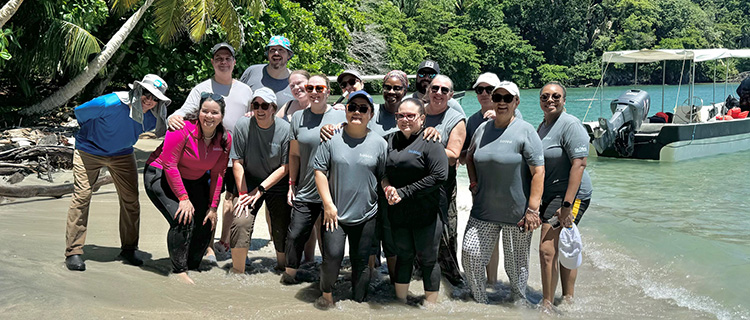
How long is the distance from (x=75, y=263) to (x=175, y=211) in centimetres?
92

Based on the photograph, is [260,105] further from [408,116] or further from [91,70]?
[91,70]

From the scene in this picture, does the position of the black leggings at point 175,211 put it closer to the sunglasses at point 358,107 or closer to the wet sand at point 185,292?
the wet sand at point 185,292

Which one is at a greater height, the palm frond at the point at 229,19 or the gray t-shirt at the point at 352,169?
the palm frond at the point at 229,19

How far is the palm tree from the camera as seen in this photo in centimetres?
1300

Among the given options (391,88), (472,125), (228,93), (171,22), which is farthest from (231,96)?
(171,22)

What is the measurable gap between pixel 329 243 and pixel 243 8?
12.1 meters

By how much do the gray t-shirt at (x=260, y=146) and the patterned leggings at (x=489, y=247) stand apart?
174cm

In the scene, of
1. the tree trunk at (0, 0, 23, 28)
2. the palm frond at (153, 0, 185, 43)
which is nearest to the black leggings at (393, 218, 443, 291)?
the tree trunk at (0, 0, 23, 28)

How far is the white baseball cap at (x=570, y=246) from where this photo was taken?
532 cm

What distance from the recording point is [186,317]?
4828 mm

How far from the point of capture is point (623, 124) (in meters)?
19.1

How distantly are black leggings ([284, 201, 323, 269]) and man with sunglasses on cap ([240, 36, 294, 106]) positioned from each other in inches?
59.3

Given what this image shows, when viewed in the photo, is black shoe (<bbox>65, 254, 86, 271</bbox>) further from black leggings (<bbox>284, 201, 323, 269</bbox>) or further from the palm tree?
the palm tree

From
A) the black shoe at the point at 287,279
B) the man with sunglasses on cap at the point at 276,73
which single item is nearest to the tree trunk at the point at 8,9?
the man with sunglasses on cap at the point at 276,73
